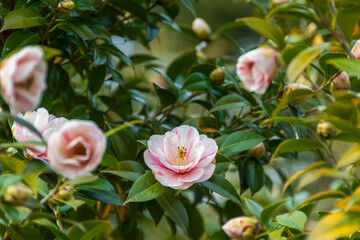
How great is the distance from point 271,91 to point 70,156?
61cm

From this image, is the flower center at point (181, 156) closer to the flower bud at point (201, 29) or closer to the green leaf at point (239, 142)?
the green leaf at point (239, 142)

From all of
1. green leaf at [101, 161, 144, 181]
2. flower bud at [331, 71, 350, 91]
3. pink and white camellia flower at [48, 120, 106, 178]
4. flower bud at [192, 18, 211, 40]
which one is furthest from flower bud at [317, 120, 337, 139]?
flower bud at [192, 18, 211, 40]

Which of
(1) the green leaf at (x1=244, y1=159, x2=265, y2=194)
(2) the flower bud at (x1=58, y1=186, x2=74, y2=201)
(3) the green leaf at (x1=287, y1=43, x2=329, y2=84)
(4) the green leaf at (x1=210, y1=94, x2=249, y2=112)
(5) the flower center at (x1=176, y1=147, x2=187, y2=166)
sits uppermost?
(3) the green leaf at (x1=287, y1=43, x2=329, y2=84)

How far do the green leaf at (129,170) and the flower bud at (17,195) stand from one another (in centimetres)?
21

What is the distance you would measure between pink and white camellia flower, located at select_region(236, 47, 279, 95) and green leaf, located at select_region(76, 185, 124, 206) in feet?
1.03

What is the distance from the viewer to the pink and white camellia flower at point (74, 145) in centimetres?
55

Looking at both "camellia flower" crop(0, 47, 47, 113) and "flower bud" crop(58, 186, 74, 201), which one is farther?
"flower bud" crop(58, 186, 74, 201)

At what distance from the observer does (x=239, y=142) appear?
937 mm

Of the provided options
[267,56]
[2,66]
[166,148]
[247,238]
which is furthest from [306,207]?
[2,66]

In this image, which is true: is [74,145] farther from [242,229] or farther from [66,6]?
[66,6]

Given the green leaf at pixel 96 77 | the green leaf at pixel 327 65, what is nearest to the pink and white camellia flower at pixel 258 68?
the green leaf at pixel 327 65

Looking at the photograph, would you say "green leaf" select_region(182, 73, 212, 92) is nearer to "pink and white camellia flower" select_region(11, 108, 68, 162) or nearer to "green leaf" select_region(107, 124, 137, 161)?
"green leaf" select_region(107, 124, 137, 161)

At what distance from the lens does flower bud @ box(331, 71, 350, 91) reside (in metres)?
0.89

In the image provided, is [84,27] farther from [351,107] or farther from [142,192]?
→ [351,107]
